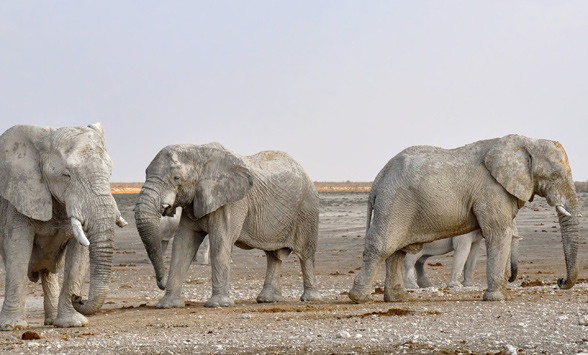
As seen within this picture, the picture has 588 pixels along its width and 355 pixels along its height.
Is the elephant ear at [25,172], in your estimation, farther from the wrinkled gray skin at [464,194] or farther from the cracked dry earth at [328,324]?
the wrinkled gray skin at [464,194]

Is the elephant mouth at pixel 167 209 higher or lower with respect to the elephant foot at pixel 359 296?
higher

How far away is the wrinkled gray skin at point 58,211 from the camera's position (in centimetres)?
1260

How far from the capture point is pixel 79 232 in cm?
1239

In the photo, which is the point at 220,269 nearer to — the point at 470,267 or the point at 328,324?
the point at 328,324

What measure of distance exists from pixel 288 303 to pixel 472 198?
325 centimetres

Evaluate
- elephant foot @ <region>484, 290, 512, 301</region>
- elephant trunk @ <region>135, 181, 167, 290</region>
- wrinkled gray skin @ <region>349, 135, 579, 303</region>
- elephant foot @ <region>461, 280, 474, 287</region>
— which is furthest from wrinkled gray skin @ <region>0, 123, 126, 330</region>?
elephant foot @ <region>461, 280, 474, 287</region>

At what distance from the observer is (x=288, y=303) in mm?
17344

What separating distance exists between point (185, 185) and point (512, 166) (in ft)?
15.2

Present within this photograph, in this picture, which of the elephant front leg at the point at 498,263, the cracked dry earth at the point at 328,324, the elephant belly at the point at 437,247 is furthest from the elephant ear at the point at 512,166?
the elephant belly at the point at 437,247

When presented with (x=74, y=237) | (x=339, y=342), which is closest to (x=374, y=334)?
(x=339, y=342)

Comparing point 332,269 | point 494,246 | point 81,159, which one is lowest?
point 332,269

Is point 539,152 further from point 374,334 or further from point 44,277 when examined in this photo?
point 44,277

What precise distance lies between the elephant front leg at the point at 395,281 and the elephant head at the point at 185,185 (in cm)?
239

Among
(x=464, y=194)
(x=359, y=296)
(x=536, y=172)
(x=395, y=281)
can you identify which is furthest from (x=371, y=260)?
(x=536, y=172)
